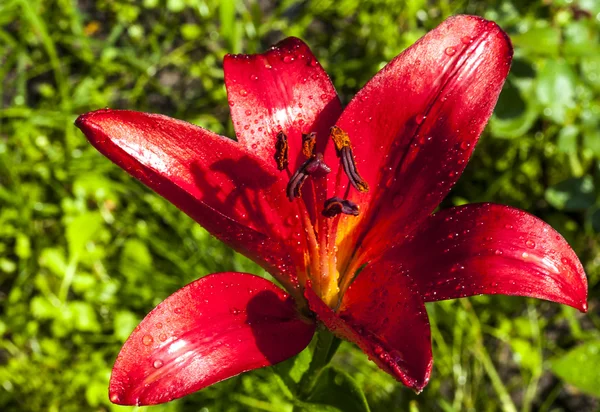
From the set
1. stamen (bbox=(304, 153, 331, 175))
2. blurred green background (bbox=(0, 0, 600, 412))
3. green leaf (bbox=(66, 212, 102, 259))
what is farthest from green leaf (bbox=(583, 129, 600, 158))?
green leaf (bbox=(66, 212, 102, 259))

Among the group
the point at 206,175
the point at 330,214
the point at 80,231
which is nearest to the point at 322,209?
the point at 330,214

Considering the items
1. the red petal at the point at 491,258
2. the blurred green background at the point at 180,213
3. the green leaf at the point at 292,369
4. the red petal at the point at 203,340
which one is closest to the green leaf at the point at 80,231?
the blurred green background at the point at 180,213

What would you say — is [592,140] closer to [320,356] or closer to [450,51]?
[450,51]

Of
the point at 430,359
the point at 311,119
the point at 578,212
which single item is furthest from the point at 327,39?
the point at 430,359

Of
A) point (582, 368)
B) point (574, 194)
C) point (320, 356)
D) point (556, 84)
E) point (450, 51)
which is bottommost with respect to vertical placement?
point (582, 368)

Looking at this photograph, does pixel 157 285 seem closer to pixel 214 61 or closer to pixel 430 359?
pixel 214 61

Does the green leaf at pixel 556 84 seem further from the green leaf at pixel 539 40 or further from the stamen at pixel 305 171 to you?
the stamen at pixel 305 171

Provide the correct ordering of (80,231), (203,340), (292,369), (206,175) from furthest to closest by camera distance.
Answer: (80,231) → (292,369) → (206,175) → (203,340)
